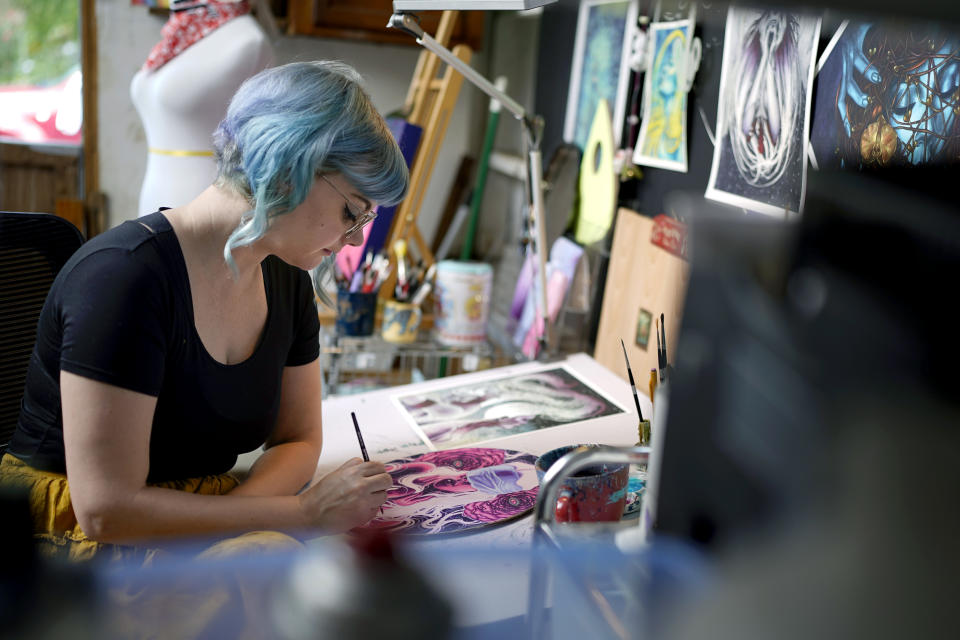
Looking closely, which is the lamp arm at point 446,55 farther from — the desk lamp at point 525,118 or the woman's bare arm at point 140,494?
the woman's bare arm at point 140,494

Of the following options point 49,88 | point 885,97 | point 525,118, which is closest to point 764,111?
point 885,97

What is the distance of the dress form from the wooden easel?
45 centimetres

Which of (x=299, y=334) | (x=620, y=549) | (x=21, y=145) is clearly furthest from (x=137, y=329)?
(x=21, y=145)

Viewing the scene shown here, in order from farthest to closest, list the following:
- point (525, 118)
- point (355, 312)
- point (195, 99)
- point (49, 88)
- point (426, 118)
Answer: point (49, 88) → point (426, 118) → point (355, 312) → point (195, 99) → point (525, 118)

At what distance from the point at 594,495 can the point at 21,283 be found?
864 millimetres

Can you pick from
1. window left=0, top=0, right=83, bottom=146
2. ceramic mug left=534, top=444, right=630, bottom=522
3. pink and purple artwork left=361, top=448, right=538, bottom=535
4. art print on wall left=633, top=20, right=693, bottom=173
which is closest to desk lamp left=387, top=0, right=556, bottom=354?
art print on wall left=633, top=20, right=693, bottom=173

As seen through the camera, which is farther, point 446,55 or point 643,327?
point 643,327

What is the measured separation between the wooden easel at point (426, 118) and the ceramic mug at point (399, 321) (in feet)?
0.47

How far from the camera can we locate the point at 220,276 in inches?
42.2

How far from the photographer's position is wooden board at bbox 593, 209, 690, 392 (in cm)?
160

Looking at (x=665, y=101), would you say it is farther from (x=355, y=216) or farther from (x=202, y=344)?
(x=202, y=344)

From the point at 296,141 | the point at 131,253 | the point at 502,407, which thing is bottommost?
the point at 502,407

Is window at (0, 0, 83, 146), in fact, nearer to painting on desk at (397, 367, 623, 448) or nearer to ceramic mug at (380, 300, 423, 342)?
ceramic mug at (380, 300, 423, 342)

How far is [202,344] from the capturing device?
1.03 meters
